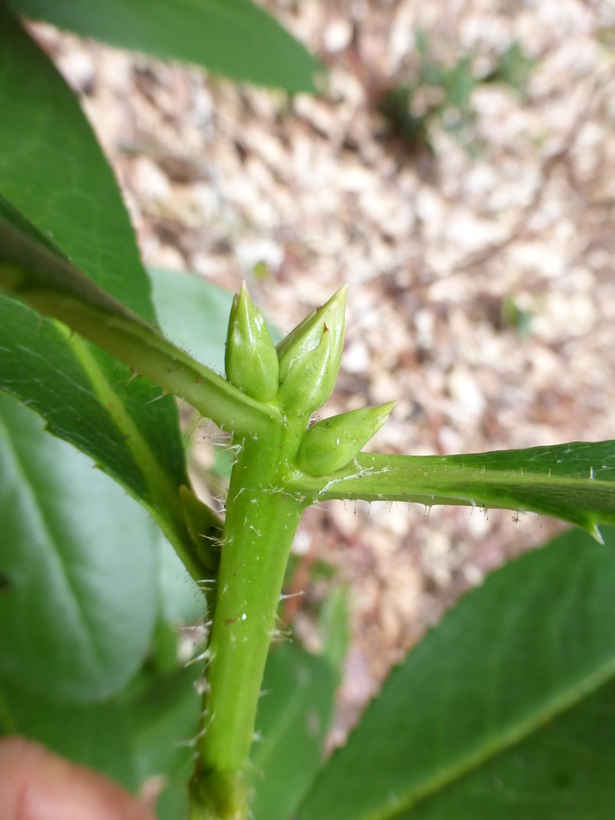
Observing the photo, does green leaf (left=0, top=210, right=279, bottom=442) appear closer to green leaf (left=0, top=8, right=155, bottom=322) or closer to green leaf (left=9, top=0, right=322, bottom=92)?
green leaf (left=0, top=8, right=155, bottom=322)

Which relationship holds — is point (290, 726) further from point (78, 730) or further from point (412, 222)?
point (412, 222)

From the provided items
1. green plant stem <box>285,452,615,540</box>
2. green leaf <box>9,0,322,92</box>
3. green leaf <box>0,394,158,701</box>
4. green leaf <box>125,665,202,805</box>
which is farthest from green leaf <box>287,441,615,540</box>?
green leaf <box>125,665,202,805</box>

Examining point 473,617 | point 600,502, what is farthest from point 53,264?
point 473,617

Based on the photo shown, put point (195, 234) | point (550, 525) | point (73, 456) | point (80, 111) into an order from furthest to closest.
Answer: point (550, 525) < point (195, 234) < point (73, 456) < point (80, 111)

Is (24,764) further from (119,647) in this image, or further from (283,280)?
(283,280)

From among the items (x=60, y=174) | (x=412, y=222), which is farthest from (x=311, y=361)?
(x=412, y=222)

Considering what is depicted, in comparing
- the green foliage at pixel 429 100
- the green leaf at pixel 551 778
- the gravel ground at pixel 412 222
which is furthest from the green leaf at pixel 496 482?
the green foliage at pixel 429 100

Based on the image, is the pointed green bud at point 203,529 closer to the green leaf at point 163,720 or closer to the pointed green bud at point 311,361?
the pointed green bud at point 311,361
